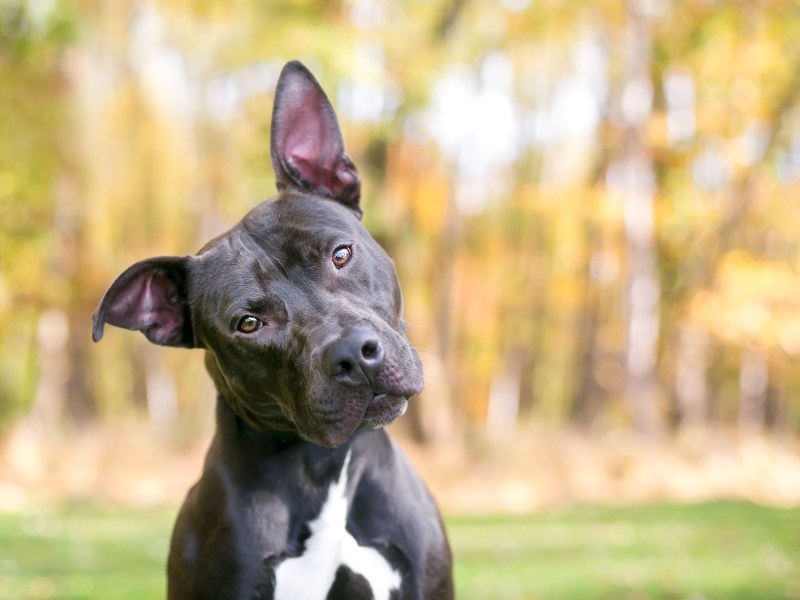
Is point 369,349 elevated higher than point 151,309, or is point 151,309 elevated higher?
point 151,309

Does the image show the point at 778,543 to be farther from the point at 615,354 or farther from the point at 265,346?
the point at 615,354

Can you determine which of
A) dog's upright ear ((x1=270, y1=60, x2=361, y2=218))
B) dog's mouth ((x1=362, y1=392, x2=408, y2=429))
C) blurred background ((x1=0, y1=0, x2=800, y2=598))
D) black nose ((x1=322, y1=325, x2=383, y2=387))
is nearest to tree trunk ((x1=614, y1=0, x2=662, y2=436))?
blurred background ((x1=0, y1=0, x2=800, y2=598))

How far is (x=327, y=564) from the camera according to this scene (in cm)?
311

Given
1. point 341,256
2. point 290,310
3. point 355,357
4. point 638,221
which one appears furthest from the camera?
point 638,221

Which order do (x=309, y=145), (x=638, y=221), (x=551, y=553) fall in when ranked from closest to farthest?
(x=309, y=145) → (x=551, y=553) → (x=638, y=221)

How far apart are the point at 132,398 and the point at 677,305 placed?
17406 millimetres

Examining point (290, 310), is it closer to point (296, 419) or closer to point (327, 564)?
point (296, 419)

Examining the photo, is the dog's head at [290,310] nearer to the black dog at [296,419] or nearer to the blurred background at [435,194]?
the black dog at [296,419]

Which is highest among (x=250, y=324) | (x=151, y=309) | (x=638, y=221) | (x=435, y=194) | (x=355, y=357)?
(x=435, y=194)

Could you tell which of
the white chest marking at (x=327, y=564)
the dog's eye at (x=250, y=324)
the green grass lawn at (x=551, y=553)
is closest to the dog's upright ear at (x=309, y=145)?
the dog's eye at (x=250, y=324)

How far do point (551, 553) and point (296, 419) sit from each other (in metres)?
7.08

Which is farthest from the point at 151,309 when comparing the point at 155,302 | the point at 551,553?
the point at 551,553

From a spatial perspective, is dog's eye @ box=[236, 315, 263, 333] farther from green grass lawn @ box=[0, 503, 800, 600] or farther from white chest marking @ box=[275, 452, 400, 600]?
green grass lawn @ box=[0, 503, 800, 600]

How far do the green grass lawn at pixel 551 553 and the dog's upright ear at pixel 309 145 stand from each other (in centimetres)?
407
